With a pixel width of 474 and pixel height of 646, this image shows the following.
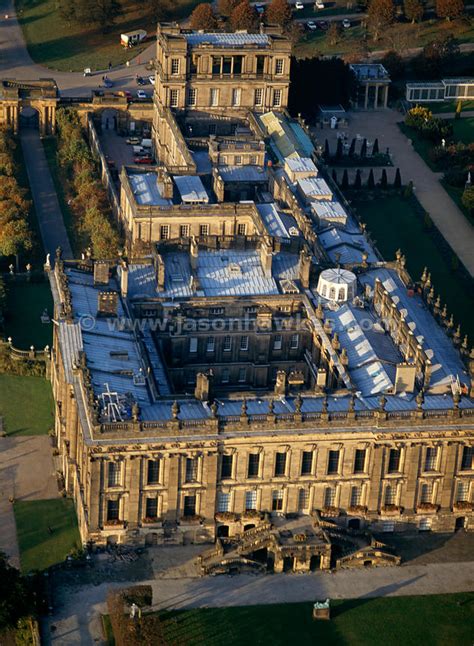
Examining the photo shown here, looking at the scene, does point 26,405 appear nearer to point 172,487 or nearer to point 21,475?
point 21,475

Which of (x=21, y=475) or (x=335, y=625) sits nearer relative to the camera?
(x=335, y=625)

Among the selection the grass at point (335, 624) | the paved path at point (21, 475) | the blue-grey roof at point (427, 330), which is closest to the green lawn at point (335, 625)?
the grass at point (335, 624)

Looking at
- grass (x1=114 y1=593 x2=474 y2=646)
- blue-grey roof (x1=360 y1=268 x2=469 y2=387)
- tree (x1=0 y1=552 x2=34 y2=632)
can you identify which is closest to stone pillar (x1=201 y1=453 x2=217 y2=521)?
grass (x1=114 y1=593 x2=474 y2=646)

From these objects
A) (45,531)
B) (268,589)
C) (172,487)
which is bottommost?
(268,589)

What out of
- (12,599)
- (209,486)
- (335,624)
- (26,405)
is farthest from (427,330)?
(12,599)

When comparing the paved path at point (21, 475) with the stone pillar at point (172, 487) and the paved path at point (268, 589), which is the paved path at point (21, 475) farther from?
the stone pillar at point (172, 487)

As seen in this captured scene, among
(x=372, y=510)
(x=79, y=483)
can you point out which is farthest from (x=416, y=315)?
(x=79, y=483)

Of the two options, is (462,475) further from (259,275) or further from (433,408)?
(259,275)

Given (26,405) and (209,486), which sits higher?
(209,486)
